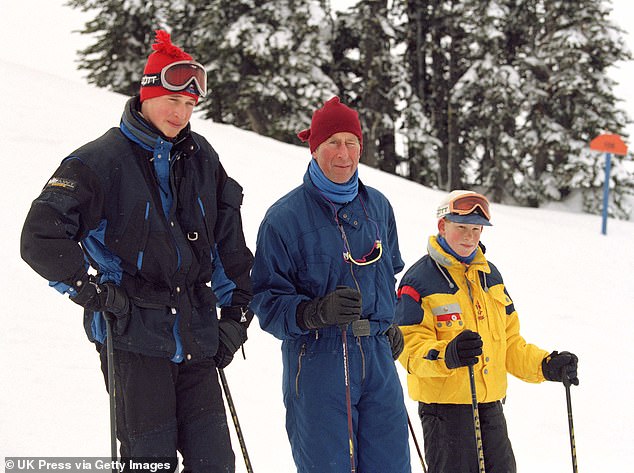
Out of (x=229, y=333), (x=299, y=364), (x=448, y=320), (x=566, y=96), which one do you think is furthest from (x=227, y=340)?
(x=566, y=96)

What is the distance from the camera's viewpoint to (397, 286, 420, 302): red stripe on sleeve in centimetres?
358

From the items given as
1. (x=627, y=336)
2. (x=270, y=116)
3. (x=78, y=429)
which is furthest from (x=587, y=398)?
(x=270, y=116)

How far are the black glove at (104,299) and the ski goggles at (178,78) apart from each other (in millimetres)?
762

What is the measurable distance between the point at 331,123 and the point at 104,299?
121 centimetres

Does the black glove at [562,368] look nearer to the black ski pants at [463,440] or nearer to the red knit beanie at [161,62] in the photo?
the black ski pants at [463,440]

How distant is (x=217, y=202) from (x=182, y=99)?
0.43 metres

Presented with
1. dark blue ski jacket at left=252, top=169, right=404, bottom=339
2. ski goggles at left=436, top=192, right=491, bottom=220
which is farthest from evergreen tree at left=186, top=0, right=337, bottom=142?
dark blue ski jacket at left=252, top=169, right=404, bottom=339

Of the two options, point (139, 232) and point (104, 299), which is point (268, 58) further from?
point (104, 299)

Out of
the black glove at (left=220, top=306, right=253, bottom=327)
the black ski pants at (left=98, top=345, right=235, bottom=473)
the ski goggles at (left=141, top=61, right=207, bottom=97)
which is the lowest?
the black ski pants at (left=98, top=345, right=235, bottom=473)

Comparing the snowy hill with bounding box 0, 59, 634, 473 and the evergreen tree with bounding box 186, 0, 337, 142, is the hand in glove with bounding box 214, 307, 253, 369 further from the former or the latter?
the evergreen tree with bounding box 186, 0, 337, 142

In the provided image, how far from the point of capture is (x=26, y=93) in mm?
11211

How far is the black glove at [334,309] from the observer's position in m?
2.81

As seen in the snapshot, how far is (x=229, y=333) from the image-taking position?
2.98 m

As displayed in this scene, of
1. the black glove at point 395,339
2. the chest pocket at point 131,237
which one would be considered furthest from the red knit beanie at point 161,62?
the black glove at point 395,339
